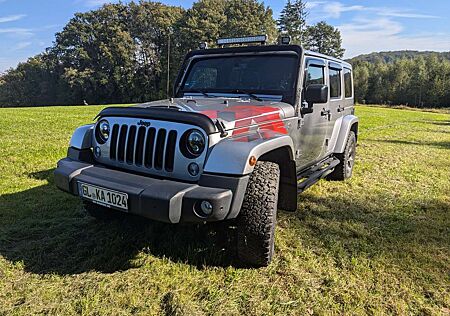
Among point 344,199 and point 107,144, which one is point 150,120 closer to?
point 107,144

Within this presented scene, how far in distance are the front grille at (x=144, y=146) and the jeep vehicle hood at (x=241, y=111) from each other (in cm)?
26

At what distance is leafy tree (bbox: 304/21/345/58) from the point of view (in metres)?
63.4

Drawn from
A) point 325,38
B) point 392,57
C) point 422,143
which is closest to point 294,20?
point 325,38

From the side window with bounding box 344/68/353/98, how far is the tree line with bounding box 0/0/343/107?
3843 centimetres

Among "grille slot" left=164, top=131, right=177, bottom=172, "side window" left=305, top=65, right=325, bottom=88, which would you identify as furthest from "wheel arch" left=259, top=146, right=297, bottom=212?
"side window" left=305, top=65, right=325, bottom=88

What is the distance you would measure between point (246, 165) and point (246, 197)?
313mm

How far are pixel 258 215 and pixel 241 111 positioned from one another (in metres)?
0.94

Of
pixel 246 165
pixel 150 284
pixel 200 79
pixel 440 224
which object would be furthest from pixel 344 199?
pixel 150 284

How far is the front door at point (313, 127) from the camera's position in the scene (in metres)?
3.96

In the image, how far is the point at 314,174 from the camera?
4434 mm

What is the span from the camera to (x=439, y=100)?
55969mm

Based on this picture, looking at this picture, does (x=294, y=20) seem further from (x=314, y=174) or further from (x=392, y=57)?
(x=392, y=57)

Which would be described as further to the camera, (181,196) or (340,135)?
(340,135)

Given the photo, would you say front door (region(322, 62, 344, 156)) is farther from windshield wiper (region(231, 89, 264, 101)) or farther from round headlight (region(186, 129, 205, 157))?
round headlight (region(186, 129, 205, 157))
